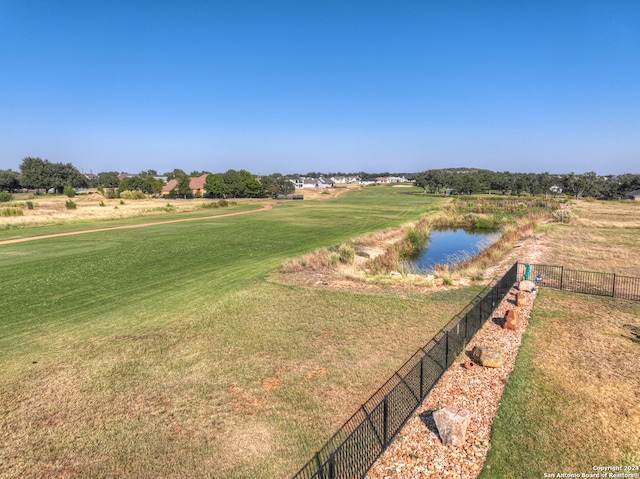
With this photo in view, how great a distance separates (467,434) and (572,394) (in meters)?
3.47

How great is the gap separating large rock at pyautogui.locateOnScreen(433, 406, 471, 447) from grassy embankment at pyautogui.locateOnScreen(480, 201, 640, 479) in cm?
62

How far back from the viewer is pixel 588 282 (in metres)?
19.2

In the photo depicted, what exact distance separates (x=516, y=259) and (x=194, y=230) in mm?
33391

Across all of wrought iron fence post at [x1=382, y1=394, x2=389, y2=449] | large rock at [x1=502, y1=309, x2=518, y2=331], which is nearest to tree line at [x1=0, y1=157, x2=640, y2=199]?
large rock at [x1=502, y1=309, x2=518, y2=331]

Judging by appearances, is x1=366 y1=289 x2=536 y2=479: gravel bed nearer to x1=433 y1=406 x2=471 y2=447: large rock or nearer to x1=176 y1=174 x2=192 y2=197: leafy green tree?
x1=433 y1=406 x2=471 y2=447: large rock

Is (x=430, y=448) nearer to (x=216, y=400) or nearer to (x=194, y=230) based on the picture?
(x=216, y=400)

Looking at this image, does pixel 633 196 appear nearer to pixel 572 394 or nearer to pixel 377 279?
pixel 377 279

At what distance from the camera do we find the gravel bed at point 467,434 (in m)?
6.87

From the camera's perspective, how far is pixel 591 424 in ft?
26.1

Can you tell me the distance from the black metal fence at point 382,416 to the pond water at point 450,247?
53.1 ft

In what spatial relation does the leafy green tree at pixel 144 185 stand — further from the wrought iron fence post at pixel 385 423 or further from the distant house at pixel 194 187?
the wrought iron fence post at pixel 385 423

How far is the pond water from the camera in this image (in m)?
31.4

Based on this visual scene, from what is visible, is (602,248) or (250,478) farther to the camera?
(602,248)

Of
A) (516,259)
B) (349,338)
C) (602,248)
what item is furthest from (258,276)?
(602,248)
